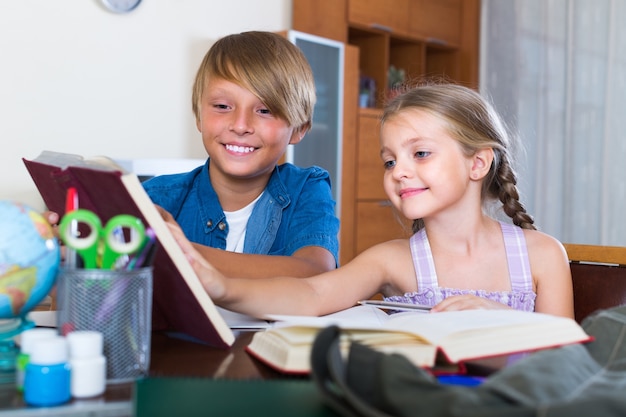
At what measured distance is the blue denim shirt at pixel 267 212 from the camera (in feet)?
5.00

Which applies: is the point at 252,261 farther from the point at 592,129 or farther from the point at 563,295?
the point at 592,129

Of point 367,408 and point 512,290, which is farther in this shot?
point 512,290

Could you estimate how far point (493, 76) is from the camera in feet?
17.7

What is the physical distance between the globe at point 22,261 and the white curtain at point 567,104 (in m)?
4.43

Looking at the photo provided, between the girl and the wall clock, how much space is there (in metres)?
2.44

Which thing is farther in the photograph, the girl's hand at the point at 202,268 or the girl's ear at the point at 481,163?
the girl's ear at the point at 481,163

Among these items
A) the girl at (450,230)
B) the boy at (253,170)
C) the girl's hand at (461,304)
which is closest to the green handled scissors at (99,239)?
the girl's hand at (461,304)

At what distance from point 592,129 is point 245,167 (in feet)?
12.5

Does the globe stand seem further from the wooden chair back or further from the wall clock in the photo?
the wall clock

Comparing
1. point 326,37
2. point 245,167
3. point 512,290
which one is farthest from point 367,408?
point 326,37

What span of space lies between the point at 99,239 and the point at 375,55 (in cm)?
448

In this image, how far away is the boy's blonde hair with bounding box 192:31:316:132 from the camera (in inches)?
58.7

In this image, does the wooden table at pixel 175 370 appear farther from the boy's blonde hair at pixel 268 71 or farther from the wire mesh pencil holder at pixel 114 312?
the boy's blonde hair at pixel 268 71

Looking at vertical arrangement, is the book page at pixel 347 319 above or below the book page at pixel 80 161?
below
